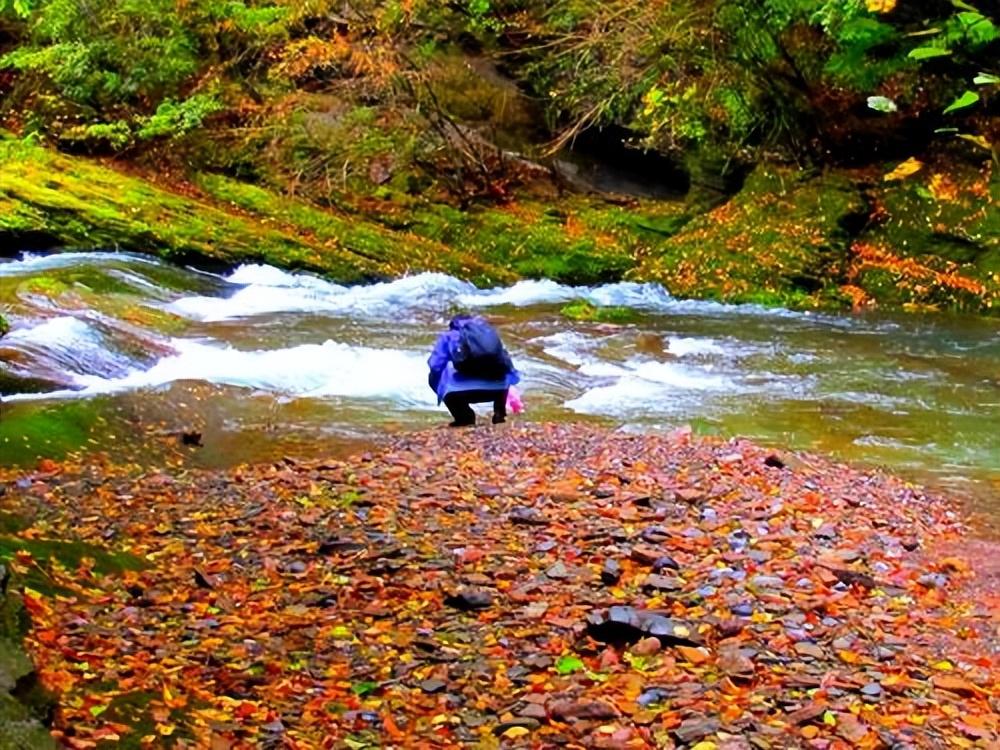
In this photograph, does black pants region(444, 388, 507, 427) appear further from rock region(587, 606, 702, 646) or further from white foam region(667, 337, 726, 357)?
white foam region(667, 337, 726, 357)

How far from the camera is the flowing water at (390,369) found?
9492 mm

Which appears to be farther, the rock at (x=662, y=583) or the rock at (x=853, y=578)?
the rock at (x=853, y=578)

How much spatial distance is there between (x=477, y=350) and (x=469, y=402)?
0.66m

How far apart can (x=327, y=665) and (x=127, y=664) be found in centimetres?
83

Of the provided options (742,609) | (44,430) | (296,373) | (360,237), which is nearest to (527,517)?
(742,609)

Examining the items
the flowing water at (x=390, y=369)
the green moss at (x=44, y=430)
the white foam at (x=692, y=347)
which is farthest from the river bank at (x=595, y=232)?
the green moss at (x=44, y=430)

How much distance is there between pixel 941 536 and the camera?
6.84 m

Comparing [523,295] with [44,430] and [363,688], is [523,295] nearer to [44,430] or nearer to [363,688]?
[44,430]

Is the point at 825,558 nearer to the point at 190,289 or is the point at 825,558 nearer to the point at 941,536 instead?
the point at 941,536

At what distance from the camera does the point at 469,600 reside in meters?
5.14

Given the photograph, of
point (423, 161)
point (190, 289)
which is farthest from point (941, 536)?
point (423, 161)

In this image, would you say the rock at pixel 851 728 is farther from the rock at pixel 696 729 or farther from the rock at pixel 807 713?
the rock at pixel 696 729

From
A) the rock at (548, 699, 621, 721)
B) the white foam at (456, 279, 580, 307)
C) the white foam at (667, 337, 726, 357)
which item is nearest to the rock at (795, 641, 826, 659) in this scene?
the rock at (548, 699, 621, 721)

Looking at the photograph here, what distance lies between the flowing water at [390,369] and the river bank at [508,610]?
1.84 meters
